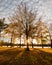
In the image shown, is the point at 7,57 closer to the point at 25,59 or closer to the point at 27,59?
the point at 25,59

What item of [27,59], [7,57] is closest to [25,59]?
[27,59]

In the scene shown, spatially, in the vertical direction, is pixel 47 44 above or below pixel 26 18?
below

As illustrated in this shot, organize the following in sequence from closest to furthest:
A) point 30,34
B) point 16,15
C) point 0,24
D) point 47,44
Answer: point 30,34 → point 16,15 → point 47,44 → point 0,24

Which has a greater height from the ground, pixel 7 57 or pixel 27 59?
pixel 7 57

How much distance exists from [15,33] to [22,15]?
3.95m

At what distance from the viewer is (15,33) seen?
2939 cm

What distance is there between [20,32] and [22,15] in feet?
12.3

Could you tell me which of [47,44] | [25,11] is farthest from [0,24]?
[25,11]

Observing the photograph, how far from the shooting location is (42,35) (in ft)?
99.6

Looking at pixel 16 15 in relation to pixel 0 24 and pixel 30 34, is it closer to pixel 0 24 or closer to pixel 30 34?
pixel 30 34

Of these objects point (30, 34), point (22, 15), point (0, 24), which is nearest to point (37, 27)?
point (30, 34)

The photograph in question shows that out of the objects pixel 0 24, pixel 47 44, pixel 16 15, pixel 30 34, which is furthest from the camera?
pixel 0 24

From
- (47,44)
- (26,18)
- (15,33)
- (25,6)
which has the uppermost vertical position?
(25,6)

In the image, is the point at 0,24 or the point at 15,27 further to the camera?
the point at 0,24
